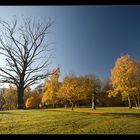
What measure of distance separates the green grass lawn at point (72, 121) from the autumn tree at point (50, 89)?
0.27 metres

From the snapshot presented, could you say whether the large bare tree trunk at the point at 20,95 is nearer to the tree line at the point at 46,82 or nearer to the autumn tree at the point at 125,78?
the tree line at the point at 46,82

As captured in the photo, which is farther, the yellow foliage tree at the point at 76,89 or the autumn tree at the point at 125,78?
the yellow foliage tree at the point at 76,89

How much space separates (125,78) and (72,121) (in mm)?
1822

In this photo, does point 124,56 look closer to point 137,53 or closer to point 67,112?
point 137,53

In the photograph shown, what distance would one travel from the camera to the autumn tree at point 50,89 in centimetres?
767

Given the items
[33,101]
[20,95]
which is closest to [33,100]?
[33,101]

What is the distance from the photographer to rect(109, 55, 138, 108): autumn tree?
24.3 ft

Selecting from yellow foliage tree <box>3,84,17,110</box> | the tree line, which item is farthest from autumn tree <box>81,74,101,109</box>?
yellow foliage tree <box>3,84,17,110</box>

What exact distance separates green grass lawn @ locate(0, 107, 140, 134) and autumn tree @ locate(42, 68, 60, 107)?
272mm

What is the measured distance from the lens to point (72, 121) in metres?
7.24

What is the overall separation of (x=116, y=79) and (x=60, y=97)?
1.58 metres

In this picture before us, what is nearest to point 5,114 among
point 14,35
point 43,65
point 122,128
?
point 43,65

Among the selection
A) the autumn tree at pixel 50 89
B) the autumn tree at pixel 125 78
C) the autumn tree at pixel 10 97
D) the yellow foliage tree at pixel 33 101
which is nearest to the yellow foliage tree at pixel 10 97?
the autumn tree at pixel 10 97
